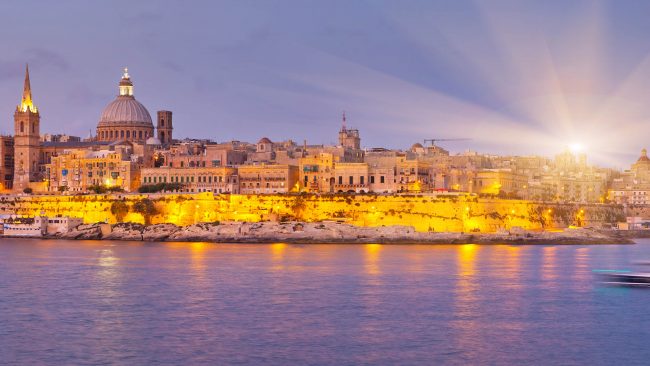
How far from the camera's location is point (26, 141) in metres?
58.8

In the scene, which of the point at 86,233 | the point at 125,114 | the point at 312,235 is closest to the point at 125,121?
the point at 125,114

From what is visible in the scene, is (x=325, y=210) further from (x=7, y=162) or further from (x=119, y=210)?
(x=7, y=162)

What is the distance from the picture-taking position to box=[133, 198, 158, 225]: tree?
46.2 metres

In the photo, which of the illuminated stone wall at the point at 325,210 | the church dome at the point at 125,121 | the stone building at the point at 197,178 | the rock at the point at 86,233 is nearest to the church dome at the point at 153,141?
the church dome at the point at 125,121

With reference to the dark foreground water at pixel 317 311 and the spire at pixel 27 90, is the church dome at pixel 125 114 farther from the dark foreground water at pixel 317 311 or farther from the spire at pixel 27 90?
the dark foreground water at pixel 317 311

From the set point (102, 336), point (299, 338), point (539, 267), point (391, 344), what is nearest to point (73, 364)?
point (102, 336)

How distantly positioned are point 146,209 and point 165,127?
1926 cm

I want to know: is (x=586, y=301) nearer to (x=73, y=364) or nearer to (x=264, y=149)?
(x=73, y=364)

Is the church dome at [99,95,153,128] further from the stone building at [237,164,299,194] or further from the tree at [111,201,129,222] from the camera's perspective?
the tree at [111,201,129,222]

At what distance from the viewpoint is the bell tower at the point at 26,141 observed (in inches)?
2296

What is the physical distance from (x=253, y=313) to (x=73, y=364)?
16.7 feet

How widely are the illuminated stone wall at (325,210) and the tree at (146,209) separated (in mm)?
151

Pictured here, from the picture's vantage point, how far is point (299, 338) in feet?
53.1

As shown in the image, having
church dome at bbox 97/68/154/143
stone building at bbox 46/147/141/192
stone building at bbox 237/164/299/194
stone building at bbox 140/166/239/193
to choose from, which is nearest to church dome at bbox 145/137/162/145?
church dome at bbox 97/68/154/143
